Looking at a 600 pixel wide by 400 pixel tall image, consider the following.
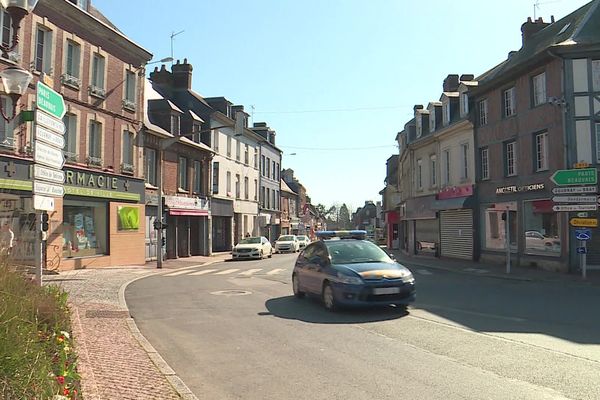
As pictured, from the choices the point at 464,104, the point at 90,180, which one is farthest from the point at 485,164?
the point at 90,180

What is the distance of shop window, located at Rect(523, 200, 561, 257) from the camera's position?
2123 centimetres

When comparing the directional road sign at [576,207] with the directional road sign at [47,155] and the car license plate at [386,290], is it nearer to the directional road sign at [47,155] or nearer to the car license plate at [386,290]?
the car license plate at [386,290]

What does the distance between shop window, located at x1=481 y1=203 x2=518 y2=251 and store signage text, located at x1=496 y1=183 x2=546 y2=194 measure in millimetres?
628

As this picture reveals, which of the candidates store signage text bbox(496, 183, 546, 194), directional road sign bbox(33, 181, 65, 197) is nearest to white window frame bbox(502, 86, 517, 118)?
store signage text bbox(496, 183, 546, 194)

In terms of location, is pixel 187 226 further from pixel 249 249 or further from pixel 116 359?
pixel 116 359

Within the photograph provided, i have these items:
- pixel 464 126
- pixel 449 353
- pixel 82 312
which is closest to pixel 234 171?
pixel 464 126

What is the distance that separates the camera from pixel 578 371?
6.14 metres

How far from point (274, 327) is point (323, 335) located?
1151mm

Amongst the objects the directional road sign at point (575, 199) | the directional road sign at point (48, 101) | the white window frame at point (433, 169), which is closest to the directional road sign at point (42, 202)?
the directional road sign at point (48, 101)

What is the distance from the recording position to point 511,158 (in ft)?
81.9

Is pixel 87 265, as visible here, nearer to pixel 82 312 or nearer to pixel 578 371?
pixel 82 312

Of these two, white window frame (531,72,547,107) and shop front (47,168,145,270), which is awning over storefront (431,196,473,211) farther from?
shop front (47,168,145,270)

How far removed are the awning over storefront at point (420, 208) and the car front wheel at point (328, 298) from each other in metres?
23.1

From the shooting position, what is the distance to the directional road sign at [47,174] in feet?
25.1
